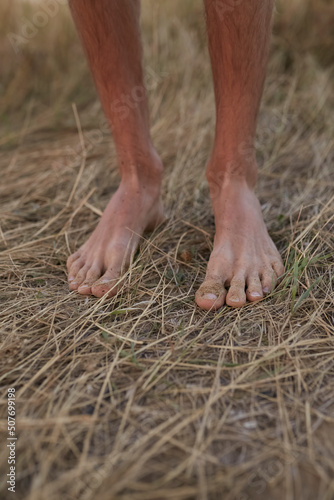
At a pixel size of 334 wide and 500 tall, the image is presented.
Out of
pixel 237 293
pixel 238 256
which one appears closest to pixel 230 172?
pixel 238 256

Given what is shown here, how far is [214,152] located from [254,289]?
37cm

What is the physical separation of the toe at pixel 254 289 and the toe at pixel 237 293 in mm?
12

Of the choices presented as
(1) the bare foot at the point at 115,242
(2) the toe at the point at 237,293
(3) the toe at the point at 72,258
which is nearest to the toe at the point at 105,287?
(1) the bare foot at the point at 115,242

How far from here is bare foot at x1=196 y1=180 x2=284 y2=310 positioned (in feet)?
3.32

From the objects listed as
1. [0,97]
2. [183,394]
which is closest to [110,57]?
[183,394]

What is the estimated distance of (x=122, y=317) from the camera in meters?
1.00

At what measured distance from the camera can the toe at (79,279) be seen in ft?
3.63

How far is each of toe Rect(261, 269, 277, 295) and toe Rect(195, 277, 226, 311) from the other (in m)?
0.09

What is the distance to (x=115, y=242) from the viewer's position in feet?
3.84

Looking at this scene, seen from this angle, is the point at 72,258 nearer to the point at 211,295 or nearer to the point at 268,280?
→ the point at 211,295

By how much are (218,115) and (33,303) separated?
620 millimetres

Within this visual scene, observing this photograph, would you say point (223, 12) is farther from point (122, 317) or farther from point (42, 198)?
point (42, 198)

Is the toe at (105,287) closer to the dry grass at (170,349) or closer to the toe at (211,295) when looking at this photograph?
the dry grass at (170,349)

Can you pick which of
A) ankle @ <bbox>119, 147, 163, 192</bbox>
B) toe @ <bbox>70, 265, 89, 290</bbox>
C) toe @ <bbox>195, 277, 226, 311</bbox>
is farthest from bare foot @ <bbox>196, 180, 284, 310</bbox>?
toe @ <bbox>70, 265, 89, 290</bbox>
